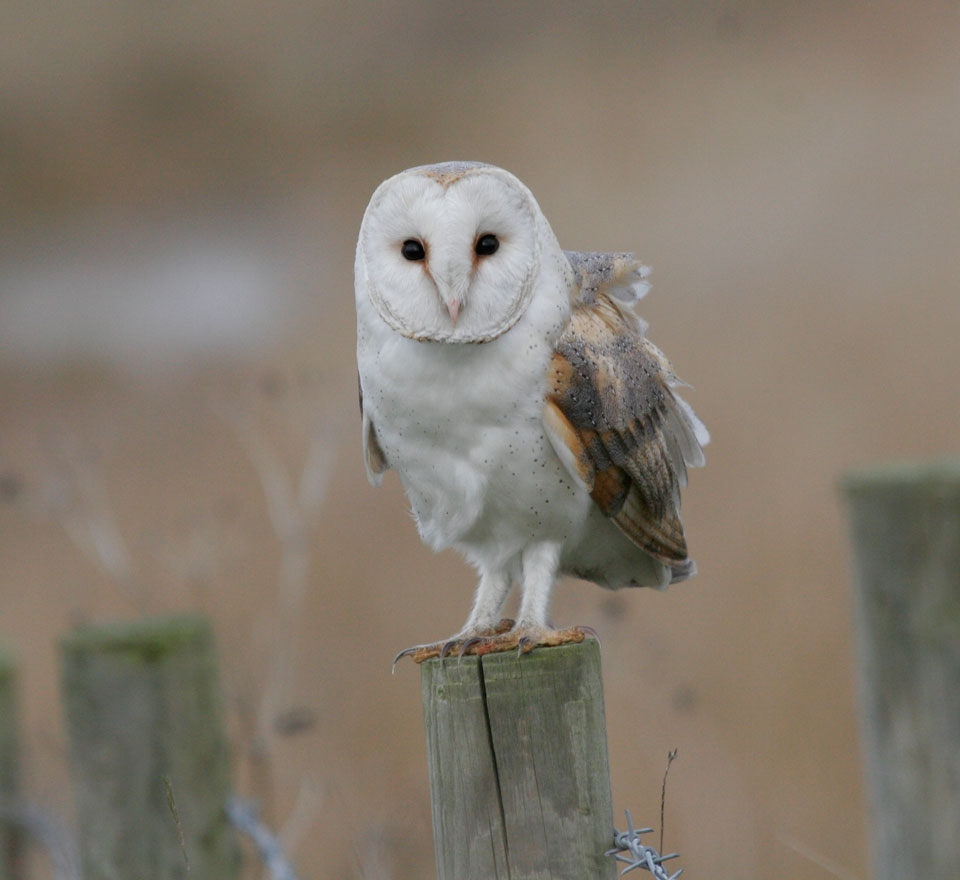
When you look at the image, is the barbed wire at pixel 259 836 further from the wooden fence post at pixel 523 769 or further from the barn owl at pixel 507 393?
the wooden fence post at pixel 523 769

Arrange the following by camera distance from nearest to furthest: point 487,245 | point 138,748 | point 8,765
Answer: point 487,245 < point 138,748 < point 8,765

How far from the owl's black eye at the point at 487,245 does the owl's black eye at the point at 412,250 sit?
9 cm

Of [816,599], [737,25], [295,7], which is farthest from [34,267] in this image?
[816,599]

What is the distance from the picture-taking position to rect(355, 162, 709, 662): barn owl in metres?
2.25

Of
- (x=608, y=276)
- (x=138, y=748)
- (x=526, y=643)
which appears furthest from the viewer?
(x=608, y=276)

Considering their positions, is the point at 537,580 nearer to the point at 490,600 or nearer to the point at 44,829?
the point at 490,600

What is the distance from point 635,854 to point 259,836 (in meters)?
1.02

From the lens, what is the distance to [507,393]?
7.72 feet

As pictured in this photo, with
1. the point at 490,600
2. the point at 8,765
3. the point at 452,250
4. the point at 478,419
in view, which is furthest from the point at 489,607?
the point at 8,765

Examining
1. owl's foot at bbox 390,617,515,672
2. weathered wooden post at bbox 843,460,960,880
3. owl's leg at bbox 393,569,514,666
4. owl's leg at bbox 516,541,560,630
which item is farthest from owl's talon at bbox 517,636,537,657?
weathered wooden post at bbox 843,460,960,880

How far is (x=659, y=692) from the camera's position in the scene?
601 centimetres

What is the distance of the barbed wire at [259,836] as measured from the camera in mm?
2325

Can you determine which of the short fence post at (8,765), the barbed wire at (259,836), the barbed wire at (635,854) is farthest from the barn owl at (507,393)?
the short fence post at (8,765)

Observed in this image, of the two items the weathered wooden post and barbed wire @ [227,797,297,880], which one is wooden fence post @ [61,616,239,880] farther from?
the weathered wooden post
